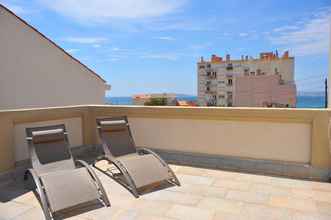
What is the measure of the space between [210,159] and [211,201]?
1977 millimetres

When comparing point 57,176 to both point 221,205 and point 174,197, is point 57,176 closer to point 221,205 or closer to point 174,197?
point 174,197

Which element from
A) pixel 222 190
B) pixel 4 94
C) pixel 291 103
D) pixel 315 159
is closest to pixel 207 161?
pixel 222 190

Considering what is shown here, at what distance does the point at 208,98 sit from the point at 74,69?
4339 cm

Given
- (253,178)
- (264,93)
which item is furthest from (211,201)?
(264,93)

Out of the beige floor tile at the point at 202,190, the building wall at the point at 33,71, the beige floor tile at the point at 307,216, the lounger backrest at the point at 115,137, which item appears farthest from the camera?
the building wall at the point at 33,71

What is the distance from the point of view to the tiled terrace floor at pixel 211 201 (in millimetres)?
3846

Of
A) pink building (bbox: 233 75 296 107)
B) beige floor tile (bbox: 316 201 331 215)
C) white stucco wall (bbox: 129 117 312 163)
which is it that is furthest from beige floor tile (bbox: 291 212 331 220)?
pink building (bbox: 233 75 296 107)

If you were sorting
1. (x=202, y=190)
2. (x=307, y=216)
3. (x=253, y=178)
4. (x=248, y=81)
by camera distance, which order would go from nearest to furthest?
(x=307, y=216) < (x=202, y=190) < (x=253, y=178) < (x=248, y=81)

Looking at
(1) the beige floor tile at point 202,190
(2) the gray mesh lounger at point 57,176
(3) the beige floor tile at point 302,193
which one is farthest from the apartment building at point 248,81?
(2) the gray mesh lounger at point 57,176

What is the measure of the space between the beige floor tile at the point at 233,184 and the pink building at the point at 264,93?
26.7 meters

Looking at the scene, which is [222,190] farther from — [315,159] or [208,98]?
[208,98]

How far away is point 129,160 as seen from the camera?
5043mm

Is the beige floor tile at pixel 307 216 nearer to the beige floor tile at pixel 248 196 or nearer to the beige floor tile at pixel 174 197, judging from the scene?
the beige floor tile at pixel 248 196

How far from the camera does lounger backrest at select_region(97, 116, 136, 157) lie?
5.75m
